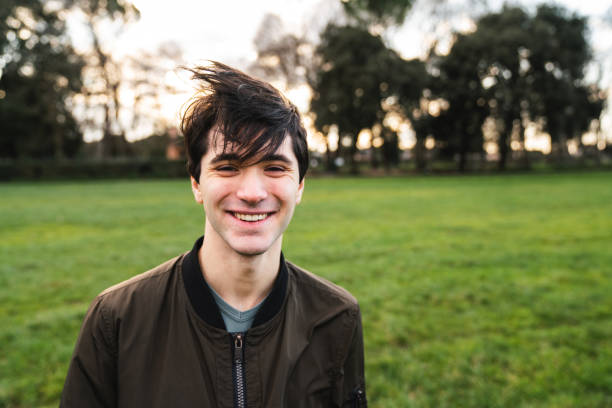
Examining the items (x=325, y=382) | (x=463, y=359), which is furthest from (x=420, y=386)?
(x=325, y=382)

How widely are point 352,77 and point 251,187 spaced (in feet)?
122

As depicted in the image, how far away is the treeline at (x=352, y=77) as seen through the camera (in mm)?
36094

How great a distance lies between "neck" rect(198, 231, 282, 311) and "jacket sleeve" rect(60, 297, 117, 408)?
1.29 feet

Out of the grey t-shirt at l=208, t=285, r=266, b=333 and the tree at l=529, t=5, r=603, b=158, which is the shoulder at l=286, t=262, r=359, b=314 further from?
the tree at l=529, t=5, r=603, b=158

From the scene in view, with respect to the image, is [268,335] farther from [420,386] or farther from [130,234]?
[130,234]

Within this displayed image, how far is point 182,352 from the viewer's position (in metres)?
1.56

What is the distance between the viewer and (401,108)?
38.2 m

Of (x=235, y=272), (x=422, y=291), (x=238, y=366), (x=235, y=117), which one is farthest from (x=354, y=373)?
(x=422, y=291)

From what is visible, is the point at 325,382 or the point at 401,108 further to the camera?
the point at 401,108

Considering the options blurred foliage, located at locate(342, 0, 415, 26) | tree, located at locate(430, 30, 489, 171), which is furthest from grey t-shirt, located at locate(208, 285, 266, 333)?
tree, located at locate(430, 30, 489, 171)

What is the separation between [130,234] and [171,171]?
28012 millimetres

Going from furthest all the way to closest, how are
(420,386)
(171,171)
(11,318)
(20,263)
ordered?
(171,171) → (20,263) → (11,318) → (420,386)

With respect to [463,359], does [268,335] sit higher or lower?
higher

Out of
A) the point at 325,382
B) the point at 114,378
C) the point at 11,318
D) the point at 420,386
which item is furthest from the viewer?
the point at 11,318
